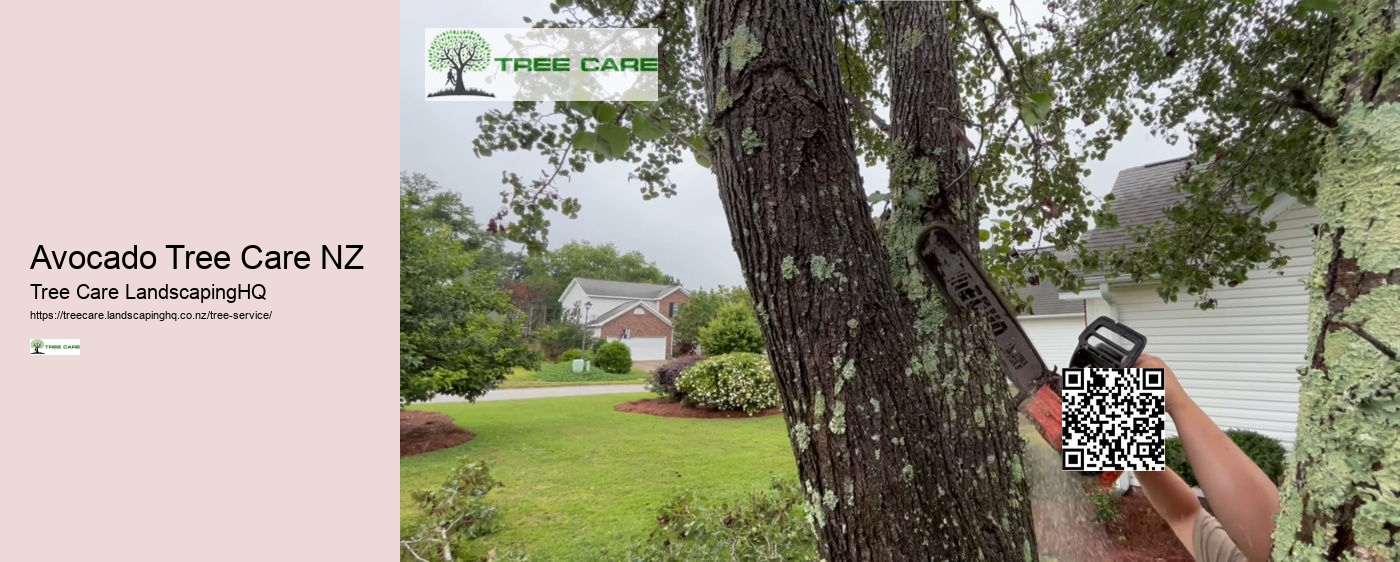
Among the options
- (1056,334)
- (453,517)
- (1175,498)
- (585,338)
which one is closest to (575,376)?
(585,338)

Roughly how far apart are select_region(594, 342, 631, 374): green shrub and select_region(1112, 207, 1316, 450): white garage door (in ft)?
47.4

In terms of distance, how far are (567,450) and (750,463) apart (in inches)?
90.8

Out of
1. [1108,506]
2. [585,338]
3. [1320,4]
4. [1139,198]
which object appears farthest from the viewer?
[585,338]

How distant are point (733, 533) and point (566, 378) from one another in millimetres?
14278

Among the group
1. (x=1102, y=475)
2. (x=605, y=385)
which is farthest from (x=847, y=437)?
(x=605, y=385)

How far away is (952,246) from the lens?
3.19 ft

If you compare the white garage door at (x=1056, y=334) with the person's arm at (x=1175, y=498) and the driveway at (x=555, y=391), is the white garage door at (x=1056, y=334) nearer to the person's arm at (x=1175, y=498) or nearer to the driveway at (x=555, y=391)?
the driveway at (x=555, y=391)

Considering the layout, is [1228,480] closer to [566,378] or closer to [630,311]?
[566,378]

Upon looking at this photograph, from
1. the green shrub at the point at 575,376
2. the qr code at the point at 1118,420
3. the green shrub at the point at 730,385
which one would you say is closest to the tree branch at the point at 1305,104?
the qr code at the point at 1118,420

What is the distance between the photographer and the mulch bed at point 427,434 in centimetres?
724

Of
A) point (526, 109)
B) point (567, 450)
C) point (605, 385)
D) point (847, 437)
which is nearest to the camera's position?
point (847, 437)

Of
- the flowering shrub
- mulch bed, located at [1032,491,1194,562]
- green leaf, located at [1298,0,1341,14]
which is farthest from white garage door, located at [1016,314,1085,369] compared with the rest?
green leaf, located at [1298,0,1341,14]

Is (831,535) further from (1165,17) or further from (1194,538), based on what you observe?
(1165,17)

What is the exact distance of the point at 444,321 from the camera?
7.46 metres
